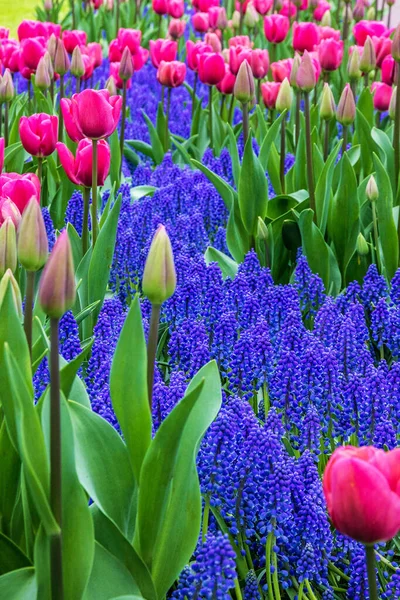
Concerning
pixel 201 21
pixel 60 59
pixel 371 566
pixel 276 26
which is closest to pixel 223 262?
pixel 60 59

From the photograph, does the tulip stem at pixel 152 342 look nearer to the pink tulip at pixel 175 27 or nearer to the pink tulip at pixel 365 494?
the pink tulip at pixel 365 494

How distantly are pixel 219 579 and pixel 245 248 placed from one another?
1548mm

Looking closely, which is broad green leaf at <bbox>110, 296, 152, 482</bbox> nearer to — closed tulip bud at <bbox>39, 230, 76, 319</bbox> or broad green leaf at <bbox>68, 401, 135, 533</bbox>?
broad green leaf at <bbox>68, 401, 135, 533</bbox>

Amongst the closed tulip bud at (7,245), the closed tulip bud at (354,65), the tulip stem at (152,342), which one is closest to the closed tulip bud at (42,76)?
the closed tulip bud at (354,65)

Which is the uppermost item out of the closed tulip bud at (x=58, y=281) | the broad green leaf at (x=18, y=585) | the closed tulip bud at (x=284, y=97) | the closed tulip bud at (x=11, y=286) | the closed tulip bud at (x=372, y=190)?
the closed tulip bud at (x=58, y=281)

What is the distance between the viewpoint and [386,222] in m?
2.37

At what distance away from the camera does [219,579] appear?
1080mm

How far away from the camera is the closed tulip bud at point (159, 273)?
3.70 ft

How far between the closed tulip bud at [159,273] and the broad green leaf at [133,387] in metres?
0.06

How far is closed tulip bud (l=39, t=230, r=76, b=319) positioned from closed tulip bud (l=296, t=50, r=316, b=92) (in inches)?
61.4

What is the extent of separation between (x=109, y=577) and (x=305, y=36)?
2816 mm

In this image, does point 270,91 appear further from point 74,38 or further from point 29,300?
point 29,300

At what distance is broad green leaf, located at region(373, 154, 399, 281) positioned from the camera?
2354 millimetres

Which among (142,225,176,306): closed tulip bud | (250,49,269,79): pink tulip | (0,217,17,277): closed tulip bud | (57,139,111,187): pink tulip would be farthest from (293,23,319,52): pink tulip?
(142,225,176,306): closed tulip bud
